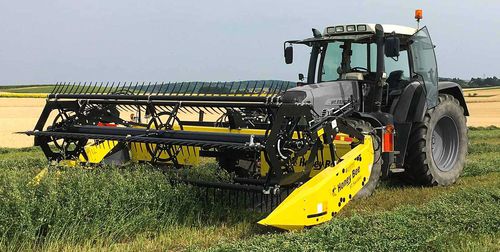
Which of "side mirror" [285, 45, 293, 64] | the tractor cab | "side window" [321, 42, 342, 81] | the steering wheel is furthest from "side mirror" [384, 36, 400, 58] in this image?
"side mirror" [285, 45, 293, 64]

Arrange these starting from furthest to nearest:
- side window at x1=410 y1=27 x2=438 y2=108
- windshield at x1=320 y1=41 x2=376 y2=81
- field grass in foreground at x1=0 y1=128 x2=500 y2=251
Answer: side window at x1=410 y1=27 x2=438 y2=108 → windshield at x1=320 y1=41 x2=376 y2=81 → field grass in foreground at x1=0 y1=128 x2=500 y2=251

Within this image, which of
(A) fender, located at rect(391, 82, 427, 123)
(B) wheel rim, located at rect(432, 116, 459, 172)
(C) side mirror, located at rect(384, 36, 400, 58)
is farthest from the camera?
(B) wheel rim, located at rect(432, 116, 459, 172)

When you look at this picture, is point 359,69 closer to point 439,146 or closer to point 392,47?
point 392,47

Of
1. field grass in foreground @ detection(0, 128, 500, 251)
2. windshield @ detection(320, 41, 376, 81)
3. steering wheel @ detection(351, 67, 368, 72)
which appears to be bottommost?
field grass in foreground @ detection(0, 128, 500, 251)

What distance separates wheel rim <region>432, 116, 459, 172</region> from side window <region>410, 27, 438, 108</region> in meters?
0.66

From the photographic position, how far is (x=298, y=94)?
16.6 ft

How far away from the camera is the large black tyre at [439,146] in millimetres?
6617

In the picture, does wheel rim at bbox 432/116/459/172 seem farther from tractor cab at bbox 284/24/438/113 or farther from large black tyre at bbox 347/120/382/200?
large black tyre at bbox 347/120/382/200

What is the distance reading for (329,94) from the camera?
→ 6117mm

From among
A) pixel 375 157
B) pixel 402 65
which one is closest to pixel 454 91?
pixel 402 65

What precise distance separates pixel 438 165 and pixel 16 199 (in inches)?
219

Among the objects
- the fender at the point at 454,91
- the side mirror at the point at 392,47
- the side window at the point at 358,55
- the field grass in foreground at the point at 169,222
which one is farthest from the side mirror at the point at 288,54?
the field grass in foreground at the point at 169,222

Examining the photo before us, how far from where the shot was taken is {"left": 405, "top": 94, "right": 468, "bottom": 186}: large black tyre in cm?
662

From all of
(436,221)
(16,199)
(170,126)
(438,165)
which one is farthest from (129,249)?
(438,165)
